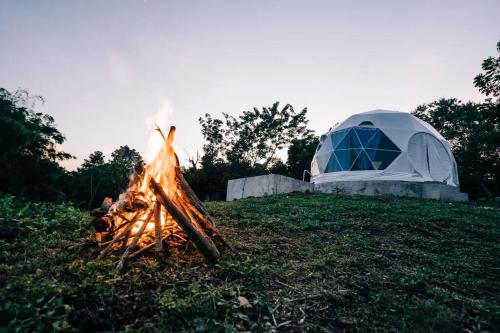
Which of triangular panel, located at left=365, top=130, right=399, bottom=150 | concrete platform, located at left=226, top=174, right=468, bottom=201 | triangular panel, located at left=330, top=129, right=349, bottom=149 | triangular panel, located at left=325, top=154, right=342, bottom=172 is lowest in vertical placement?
concrete platform, located at left=226, top=174, right=468, bottom=201

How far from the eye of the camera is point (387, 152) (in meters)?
21.8

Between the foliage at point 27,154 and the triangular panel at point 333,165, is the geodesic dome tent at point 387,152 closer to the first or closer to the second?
the triangular panel at point 333,165

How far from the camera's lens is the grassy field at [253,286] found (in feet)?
9.09

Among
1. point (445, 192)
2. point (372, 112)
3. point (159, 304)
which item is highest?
point (372, 112)

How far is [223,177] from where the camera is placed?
2833 centimetres

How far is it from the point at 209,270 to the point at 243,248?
125 cm

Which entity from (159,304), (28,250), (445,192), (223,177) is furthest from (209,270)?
(223,177)

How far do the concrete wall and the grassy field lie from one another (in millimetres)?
11663

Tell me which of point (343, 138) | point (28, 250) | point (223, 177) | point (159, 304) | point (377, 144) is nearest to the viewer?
point (159, 304)

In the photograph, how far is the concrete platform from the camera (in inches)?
716

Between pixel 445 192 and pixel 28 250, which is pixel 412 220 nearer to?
pixel 28 250

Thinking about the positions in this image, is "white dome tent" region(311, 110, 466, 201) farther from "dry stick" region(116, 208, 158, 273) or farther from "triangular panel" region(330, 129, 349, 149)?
"dry stick" region(116, 208, 158, 273)

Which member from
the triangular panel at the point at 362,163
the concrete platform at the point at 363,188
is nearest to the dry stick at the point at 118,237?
the concrete platform at the point at 363,188

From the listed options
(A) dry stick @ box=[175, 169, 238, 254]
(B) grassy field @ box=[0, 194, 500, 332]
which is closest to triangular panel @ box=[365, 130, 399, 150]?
(B) grassy field @ box=[0, 194, 500, 332]
